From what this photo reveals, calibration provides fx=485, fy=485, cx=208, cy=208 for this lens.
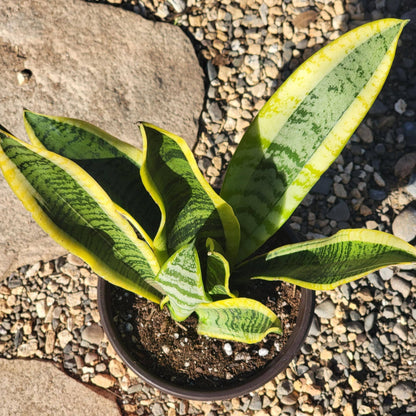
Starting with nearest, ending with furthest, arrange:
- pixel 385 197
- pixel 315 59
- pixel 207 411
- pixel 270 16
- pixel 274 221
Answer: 1. pixel 315 59
2. pixel 274 221
3. pixel 207 411
4. pixel 385 197
5. pixel 270 16

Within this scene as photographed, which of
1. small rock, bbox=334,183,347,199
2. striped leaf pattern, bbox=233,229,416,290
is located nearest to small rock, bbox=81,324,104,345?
striped leaf pattern, bbox=233,229,416,290

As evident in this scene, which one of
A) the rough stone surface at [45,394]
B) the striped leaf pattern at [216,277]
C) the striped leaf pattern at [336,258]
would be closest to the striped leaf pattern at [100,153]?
the striped leaf pattern at [216,277]

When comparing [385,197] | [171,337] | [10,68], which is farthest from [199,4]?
[171,337]

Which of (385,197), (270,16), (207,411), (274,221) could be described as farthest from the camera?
(270,16)

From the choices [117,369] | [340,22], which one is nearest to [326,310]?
[117,369]

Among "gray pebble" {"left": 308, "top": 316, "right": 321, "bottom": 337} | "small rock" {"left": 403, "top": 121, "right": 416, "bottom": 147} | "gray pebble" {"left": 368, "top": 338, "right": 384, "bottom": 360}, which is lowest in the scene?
"gray pebble" {"left": 308, "top": 316, "right": 321, "bottom": 337}

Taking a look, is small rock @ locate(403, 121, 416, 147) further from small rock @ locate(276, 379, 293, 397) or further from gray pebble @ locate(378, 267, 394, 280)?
small rock @ locate(276, 379, 293, 397)

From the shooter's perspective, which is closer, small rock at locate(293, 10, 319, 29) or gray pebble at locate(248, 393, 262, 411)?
gray pebble at locate(248, 393, 262, 411)

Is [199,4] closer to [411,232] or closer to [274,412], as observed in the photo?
[411,232]
